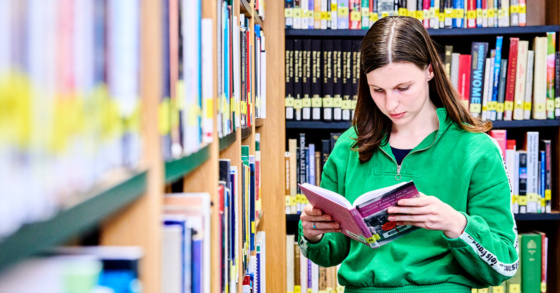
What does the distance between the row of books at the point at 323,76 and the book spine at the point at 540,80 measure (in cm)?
80

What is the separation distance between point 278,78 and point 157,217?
6.11ft

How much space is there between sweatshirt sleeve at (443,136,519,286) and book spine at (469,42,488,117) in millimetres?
1177

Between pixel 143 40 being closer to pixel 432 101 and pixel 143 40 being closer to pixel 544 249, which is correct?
pixel 432 101

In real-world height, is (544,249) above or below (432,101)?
below

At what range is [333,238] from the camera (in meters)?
1.47

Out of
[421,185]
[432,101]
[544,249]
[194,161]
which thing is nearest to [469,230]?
[421,185]

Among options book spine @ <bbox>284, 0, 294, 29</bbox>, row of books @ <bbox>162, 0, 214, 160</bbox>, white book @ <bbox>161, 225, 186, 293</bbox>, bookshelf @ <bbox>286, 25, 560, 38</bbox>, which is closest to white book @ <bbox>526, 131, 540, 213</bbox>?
bookshelf @ <bbox>286, 25, 560, 38</bbox>

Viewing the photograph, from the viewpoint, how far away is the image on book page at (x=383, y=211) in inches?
43.8

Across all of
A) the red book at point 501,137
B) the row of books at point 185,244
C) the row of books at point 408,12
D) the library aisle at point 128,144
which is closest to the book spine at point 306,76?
the row of books at point 408,12

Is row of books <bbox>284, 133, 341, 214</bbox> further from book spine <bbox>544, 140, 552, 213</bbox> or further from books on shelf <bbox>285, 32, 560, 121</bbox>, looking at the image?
book spine <bbox>544, 140, 552, 213</bbox>

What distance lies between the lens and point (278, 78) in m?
2.39

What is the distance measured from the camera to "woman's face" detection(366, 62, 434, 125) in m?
1.32

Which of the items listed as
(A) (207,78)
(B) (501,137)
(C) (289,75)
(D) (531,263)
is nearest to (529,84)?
(B) (501,137)

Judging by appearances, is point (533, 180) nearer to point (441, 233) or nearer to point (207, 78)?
point (441, 233)
